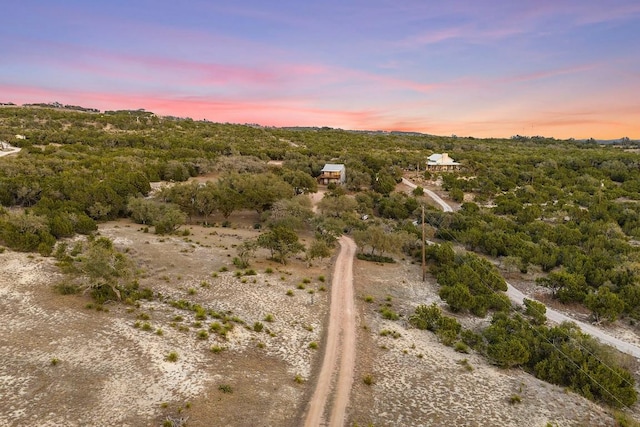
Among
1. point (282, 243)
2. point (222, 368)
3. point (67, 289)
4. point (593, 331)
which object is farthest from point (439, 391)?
point (67, 289)

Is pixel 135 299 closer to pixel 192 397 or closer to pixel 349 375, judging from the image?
pixel 192 397

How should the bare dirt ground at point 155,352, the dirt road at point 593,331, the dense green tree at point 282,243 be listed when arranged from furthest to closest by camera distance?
the dense green tree at point 282,243 → the dirt road at point 593,331 → the bare dirt ground at point 155,352

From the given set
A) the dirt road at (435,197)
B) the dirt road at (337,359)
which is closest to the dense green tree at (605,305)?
the dirt road at (337,359)

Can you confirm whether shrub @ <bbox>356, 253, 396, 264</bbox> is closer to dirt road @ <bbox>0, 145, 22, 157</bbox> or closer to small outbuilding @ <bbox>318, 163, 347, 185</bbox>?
small outbuilding @ <bbox>318, 163, 347, 185</bbox>

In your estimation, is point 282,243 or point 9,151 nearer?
point 282,243

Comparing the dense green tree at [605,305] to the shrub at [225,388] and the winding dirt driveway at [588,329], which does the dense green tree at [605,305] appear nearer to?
the winding dirt driveway at [588,329]

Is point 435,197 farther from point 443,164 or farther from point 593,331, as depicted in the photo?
point 593,331
